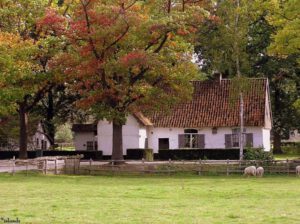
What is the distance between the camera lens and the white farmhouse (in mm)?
47250

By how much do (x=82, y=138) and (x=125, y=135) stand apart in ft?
18.8

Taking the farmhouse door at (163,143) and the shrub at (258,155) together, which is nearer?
the shrub at (258,155)

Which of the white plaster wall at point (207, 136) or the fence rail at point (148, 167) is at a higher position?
the white plaster wall at point (207, 136)

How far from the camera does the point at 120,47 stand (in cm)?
3666

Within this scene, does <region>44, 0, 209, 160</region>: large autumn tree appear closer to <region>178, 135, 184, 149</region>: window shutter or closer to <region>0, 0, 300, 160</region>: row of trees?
<region>0, 0, 300, 160</region>: row of trees

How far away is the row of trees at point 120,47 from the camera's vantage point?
34.6m

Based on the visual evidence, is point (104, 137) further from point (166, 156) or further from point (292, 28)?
point (292, 28)

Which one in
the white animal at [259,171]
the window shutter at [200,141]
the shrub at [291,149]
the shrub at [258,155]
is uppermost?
the window shutter at [200,141]

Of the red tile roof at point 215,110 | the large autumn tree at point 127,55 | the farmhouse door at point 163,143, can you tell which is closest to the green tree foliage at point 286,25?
the large autumn tree at point 127,55

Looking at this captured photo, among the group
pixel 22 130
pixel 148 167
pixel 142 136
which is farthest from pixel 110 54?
pixel 142 136

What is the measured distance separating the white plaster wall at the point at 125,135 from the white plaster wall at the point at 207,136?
145 centimetres

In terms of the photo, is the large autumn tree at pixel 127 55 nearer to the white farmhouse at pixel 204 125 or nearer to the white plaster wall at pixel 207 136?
the white farmhouse at pixel 204 125

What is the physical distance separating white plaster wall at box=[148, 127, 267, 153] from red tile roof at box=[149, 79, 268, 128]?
0.60m

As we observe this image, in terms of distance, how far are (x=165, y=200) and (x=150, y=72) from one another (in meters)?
18.6
